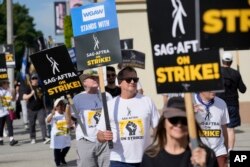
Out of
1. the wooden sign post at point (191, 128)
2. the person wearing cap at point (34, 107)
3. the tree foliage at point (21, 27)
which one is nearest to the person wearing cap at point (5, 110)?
the person wearing cap at point (34, 107)

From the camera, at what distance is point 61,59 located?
8977 millimetres

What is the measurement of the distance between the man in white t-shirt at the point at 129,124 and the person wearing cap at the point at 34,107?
9916 millimetres

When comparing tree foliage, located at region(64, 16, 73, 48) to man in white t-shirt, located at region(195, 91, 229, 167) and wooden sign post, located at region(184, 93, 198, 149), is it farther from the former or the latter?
wooden sign post, located at region(184, 93, 198, 149)

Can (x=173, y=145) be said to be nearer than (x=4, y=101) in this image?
Yes

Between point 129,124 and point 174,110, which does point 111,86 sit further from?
point 174,110

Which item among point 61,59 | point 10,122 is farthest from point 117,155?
point 10,122

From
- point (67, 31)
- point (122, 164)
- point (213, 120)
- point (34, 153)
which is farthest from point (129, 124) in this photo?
point (67, 31)

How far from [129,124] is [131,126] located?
0.04m

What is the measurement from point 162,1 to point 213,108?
8.85 feet

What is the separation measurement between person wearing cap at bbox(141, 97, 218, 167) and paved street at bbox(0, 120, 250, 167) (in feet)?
26.1

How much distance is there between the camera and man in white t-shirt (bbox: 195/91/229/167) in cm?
723

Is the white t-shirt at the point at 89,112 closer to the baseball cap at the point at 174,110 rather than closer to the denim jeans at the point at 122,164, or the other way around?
the denim jeans at the point at 122,164

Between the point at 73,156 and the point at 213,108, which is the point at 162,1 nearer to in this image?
the point at 213,108

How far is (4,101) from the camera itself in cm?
1725
